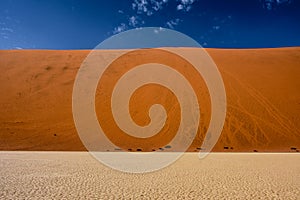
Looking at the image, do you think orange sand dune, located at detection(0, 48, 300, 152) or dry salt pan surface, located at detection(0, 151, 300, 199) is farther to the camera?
orange sand dune, located at detection(0, 48, 300, 152)

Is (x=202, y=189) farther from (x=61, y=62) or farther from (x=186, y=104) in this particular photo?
(x=61, y=62)

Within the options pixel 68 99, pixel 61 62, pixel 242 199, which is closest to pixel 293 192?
pixel 242 199

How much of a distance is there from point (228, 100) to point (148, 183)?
1778 cm

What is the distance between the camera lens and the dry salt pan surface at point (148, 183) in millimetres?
6223

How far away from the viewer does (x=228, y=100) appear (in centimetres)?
2411

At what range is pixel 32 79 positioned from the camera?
28234mm

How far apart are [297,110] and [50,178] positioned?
20.3m

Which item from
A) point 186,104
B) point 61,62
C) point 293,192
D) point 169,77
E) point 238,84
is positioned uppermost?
point 61,62

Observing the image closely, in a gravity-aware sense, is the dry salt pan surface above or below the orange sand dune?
below

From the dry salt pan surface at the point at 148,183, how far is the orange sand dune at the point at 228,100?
8.63 meters

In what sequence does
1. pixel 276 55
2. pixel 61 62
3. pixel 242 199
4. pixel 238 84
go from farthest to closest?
1. pixel 276 55
2. pixel 61 62
3. pixel 238 84
4. pixel 242 199

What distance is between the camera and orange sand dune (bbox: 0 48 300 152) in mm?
19203

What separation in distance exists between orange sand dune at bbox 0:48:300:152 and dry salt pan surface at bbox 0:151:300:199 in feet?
28.3

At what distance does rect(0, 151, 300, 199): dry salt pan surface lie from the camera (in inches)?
245
